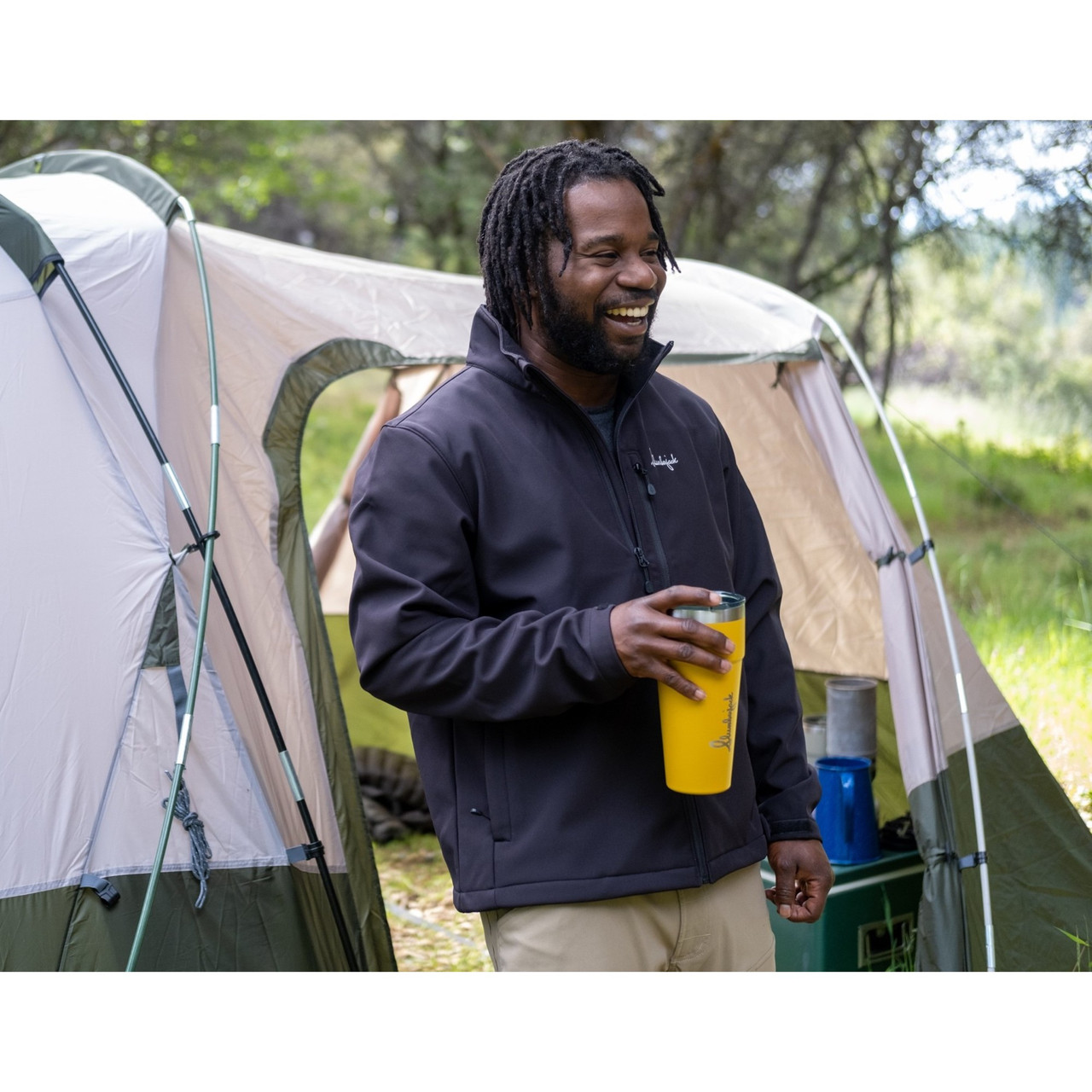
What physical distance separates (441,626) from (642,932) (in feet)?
1.56

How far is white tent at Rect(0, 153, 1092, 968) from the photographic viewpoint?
2211 mm

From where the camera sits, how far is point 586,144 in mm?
1672

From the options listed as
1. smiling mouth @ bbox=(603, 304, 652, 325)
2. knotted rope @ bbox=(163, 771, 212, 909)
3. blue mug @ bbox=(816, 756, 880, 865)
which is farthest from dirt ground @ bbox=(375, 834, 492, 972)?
smiling mouth @ bbox=(603, 304, 652, 325)

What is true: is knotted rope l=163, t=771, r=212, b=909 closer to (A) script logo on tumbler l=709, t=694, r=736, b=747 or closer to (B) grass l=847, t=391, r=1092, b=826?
(A) script logo on tumbler l=709, t=694, r=736, b=747

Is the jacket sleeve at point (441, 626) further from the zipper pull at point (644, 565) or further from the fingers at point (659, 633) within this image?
the zipper pull at point (644, 565)

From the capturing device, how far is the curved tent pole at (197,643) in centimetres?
215

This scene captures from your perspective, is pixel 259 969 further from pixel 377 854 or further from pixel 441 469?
pixel 377 854

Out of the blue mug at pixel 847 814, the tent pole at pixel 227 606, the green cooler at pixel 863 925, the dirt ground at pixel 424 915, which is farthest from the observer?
the dirt ground at pixel 424 915

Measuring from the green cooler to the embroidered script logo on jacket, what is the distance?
172 centimetres

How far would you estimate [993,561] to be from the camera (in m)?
7.46

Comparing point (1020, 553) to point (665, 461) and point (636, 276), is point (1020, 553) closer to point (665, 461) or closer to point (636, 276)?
point (665, 461)

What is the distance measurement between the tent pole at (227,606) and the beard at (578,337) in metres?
1.04

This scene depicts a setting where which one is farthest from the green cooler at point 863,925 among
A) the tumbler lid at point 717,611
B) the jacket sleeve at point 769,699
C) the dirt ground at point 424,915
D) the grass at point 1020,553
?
the tumbler lid at point 717,611
